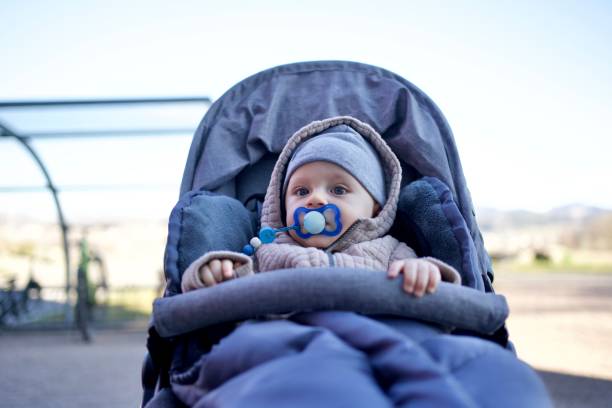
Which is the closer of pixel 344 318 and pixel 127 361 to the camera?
pixel 344 318

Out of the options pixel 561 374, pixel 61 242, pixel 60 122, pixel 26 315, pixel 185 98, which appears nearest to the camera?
pixel 561 374

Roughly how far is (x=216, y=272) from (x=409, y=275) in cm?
48

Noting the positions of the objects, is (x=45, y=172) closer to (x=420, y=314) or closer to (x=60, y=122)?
(x=60, y=122)

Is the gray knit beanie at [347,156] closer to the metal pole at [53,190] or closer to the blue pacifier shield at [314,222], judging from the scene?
the blue pacifier shield at [314,222]

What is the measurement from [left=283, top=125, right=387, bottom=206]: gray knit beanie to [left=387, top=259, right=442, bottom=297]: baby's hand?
1.65 ft

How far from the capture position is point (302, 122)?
2.09 meters

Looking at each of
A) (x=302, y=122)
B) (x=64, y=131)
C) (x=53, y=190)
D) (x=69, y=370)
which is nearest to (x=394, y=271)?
(x=302, y=122)

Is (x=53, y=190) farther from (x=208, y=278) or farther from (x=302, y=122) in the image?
(x=208, y=278)

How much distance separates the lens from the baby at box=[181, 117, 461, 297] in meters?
1.54

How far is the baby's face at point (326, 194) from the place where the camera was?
5.34 ft

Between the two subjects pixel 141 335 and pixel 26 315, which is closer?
pixel 141 335

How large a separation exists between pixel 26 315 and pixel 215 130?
503cm

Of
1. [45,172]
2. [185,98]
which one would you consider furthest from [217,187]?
[45,172]

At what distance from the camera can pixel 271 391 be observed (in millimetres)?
881
